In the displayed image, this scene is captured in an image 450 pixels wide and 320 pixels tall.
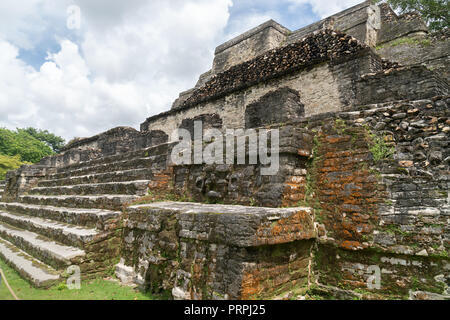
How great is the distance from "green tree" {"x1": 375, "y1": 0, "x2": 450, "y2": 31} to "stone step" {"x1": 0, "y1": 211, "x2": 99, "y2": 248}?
54.7 ft

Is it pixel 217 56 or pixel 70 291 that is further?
pixel 217 56

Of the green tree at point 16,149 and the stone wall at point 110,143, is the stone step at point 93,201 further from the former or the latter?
the green tree at point 16,149

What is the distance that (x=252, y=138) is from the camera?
13.2ft

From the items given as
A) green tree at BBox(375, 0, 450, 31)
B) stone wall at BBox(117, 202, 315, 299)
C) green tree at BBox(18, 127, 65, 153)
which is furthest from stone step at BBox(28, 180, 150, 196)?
green tree at BBox(18, 127, 65, 153)

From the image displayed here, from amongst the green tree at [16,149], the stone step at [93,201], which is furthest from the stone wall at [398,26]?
the green tree at [16,149]

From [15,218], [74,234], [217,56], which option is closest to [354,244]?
[74,234]

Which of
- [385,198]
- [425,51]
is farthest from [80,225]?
[425,51]

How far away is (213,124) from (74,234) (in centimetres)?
651

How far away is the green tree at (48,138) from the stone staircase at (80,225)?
42.9 m

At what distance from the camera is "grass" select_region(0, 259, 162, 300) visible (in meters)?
3.57

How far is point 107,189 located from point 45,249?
1.78 m

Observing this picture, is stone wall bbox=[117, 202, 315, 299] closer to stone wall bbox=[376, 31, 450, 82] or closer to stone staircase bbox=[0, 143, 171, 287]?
stone staircase bbox=[0, 143, 171, 287]
